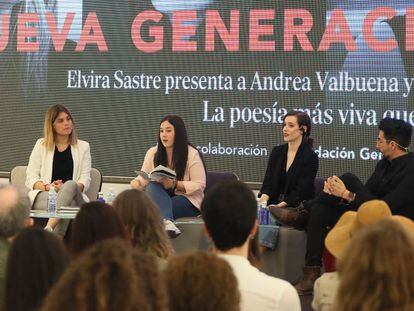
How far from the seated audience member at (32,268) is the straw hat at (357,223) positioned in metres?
1.36

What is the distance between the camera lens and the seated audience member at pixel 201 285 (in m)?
1.82

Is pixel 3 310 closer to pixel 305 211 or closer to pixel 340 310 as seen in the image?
pixel 340 310

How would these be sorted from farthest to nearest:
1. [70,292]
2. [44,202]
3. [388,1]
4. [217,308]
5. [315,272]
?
[388,1] < [44,202] < [315,272] < [217,308] < [70,292]

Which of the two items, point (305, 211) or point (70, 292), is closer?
point (70, 292)

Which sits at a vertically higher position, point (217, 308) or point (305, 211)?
point (217, 308)

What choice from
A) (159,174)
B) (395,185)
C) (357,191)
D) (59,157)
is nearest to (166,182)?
(159,174)

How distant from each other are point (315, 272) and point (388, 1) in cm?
234

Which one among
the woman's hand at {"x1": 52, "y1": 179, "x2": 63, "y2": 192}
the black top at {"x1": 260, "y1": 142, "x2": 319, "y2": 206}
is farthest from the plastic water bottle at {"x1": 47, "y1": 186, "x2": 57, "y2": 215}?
the black top at {"x1": 260, "y1": 142, "x2": 319, "y2": 206}

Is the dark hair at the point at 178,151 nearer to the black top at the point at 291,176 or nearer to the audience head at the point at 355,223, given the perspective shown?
the black top at the point at 291,176

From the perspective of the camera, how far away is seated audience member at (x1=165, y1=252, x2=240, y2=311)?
1.82 meters

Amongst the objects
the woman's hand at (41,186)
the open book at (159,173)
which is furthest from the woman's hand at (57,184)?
the open book at (159,173)

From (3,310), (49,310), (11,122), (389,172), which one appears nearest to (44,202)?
(11,122)

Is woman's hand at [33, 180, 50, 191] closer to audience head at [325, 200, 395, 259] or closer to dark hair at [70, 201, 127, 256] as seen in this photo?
audience head at [325, 200, 395, 259]

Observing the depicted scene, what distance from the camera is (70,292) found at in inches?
57.2
